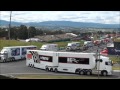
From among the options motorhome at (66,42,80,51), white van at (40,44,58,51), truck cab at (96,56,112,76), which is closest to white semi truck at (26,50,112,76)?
truck cab at (96,56,112,76)

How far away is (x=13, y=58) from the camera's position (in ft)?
48.2

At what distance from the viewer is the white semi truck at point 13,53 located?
1434 cm

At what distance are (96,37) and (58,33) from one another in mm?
3377

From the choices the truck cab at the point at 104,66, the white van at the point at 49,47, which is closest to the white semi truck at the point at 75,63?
the truck cab at the point at 104,66

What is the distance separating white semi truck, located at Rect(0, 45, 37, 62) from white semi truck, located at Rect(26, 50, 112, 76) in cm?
290

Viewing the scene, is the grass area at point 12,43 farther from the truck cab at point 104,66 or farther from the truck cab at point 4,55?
the truck cab at point 104,66

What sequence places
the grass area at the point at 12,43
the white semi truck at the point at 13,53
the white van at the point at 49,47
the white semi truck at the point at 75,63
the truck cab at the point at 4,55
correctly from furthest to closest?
1. the white van at the point at 49,47
2. the grass area at the point at 12,43
3. the white semi truck at the point at 13,53
4. the truck cab at the point at 4,55
5. the white semi truck at the point at 75,63

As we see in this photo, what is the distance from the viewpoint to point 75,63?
11.0m

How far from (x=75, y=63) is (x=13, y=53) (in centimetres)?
481

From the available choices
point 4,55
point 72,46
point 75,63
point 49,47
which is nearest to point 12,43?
point 4,55

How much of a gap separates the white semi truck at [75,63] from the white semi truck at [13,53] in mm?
Answer: 2903
